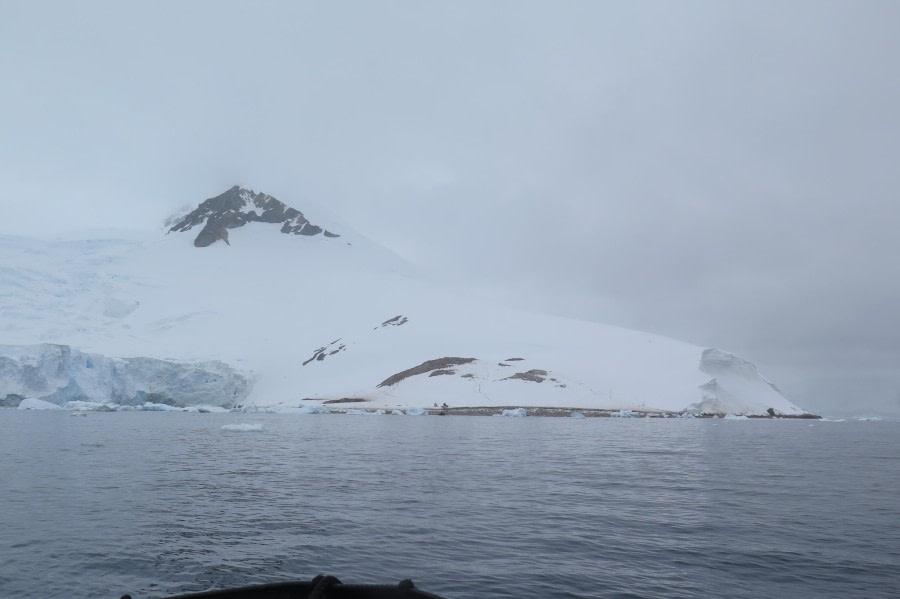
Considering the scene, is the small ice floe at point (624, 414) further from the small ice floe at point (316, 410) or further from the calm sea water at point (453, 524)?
the calm sea water at point (453, 524)

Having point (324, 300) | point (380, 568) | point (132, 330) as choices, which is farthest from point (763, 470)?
point (324, 300)

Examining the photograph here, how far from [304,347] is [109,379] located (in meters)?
51.1

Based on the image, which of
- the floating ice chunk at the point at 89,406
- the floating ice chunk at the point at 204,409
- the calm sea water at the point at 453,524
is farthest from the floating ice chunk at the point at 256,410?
the calm sea water at the point at 453,524

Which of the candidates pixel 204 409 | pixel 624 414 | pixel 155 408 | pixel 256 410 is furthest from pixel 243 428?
pixel 624 414

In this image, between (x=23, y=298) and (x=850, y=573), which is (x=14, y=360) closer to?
(x=23, y=298)

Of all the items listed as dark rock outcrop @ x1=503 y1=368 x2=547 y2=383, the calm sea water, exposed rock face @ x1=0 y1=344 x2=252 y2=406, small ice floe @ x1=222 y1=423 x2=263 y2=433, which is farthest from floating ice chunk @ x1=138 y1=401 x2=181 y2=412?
the calm sea water

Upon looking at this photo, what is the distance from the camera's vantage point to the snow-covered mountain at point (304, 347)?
104438 mm

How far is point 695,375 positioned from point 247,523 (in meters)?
105

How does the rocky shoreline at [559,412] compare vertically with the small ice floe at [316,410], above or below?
above

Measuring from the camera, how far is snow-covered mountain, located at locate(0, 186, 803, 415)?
343 feet

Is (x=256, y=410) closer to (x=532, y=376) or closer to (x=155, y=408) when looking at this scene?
(x=155, y=408)

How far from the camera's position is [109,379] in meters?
102

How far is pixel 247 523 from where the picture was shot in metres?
16.2

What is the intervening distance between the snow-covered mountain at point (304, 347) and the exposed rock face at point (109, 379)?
0.72ft
